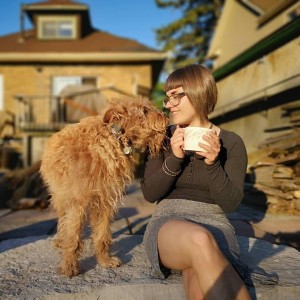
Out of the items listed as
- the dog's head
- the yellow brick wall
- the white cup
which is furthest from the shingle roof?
the white cup

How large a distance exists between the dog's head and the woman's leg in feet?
2.42

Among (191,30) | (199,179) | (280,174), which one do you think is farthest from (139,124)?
(191,30)

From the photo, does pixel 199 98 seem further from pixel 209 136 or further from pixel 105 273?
pixel 105 273

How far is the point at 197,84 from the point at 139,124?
0.56m

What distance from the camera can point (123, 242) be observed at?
3250mm

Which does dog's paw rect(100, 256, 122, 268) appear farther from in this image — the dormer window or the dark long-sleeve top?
the dormer window

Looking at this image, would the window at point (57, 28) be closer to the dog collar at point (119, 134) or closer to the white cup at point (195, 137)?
the dog collar at point (119, 134)

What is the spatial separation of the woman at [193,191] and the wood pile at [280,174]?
261 cm

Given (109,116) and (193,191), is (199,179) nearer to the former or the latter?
(193,191)

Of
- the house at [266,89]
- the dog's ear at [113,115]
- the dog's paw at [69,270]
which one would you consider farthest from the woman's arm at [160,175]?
the house at [266,89]

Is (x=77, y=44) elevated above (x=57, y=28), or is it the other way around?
(x=57, y=28)

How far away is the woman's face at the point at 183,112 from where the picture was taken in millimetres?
2455

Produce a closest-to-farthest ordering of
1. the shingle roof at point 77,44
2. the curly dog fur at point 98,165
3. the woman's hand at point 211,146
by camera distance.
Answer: the woman's hand at point 211,146
the curly dog fur at point 98,165
the shingle roof at point 77,44

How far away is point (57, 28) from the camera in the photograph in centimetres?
1728
